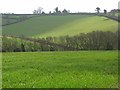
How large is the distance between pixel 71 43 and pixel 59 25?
35210mm

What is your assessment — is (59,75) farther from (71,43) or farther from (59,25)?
(59,25)

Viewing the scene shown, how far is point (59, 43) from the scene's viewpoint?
86812mm

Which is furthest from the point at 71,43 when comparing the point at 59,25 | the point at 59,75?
the point at 59,75

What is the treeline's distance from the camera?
260 feet

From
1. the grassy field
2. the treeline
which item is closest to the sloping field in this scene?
the treeline

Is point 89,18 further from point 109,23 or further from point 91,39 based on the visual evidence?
point 91,39

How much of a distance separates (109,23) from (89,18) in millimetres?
20397

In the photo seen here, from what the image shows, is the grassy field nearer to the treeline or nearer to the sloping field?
the treeline

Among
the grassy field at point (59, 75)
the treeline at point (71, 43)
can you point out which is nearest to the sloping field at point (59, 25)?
the treeline at point (71, 43)

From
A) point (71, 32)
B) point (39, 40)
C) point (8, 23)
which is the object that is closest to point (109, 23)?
point (71, 32)

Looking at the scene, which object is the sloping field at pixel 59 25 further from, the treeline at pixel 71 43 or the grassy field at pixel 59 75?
the grassy field at pixel 59 75

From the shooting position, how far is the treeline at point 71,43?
260 ft

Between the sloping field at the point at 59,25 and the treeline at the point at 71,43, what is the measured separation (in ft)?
34.9

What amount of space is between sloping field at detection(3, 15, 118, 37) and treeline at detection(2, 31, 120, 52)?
10.6m
